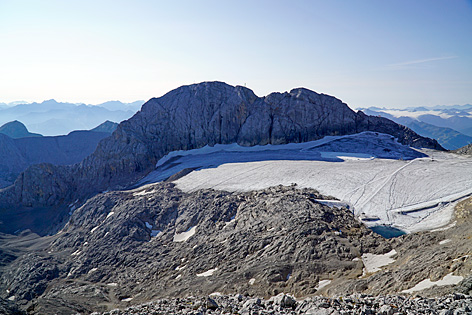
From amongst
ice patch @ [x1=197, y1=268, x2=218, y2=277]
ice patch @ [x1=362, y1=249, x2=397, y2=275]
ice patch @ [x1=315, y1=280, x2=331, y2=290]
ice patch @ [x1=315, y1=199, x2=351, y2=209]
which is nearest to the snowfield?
ice patch @ [x1=315, y1=199, x2=351, y2=209]

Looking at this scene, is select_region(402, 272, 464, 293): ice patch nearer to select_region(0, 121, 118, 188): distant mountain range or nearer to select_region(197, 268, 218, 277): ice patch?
select_region(197, 268, 218, 277): ice patch

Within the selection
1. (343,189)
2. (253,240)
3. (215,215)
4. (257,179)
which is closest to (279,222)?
(253,240)

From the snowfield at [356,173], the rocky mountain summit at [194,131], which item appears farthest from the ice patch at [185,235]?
the rocky mountain summit at [194,131]

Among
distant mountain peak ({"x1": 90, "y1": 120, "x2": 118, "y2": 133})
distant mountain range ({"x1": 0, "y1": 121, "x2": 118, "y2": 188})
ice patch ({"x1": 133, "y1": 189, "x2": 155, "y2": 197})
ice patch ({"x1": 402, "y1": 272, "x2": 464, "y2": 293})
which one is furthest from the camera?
distant mountain peak ({"x1": 90, "y1": 120, "x2": 118, "y2": 133})

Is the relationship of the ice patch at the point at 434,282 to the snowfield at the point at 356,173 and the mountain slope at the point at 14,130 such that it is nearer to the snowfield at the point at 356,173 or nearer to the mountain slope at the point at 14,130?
the snowfield at the point at 356,173

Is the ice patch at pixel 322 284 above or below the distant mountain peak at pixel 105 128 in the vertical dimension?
below

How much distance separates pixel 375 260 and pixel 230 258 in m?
14.6

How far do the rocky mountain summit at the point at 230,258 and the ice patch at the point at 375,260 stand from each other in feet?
0.27

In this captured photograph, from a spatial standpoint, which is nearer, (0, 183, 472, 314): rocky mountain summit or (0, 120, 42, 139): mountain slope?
(0, 183, 472, 314): rocky mountain summit

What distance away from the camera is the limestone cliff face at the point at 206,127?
75375 mm

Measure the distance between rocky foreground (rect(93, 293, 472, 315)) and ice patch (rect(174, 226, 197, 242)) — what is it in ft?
67.2

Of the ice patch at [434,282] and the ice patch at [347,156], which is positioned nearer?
the ice patch at [434,282]

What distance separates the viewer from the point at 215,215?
1678 inches

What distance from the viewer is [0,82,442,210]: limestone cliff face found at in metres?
75.4
